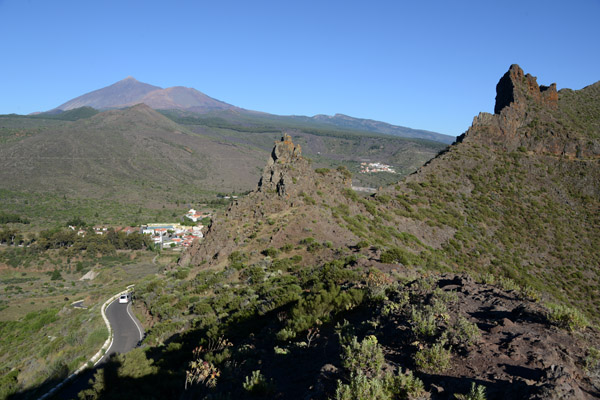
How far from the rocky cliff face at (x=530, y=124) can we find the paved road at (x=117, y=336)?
3663 cm

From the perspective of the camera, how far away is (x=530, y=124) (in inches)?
1574

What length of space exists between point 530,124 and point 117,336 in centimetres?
4290

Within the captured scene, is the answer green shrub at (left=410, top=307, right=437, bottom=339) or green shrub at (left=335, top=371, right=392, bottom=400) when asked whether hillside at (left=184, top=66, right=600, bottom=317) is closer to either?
green shrub at (left=410, top=307, right=437, bottom=339)

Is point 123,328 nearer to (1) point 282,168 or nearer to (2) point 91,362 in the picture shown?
(2) point 91,362

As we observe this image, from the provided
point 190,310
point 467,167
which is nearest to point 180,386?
point 190,310

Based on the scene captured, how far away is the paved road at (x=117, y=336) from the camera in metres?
12.8

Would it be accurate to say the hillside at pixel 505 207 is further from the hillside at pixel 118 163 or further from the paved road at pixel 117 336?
the hillside at pixel 118 163

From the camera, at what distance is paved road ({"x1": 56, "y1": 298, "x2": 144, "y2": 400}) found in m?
12.8

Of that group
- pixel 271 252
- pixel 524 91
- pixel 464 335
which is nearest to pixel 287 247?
pixel 271 252

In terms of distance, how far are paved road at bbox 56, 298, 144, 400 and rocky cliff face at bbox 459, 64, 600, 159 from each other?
36.6 meters

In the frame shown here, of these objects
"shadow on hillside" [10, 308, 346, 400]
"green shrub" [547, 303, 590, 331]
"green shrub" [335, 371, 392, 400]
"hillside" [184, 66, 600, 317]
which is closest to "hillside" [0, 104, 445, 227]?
"hillside" [184, 66, 600, 317]

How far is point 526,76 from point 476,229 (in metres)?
24.8

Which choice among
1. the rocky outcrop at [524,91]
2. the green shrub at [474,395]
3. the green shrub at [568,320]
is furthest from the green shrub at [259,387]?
the rocky outcrop at [524,91]

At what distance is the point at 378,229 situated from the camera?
25.6 metres
